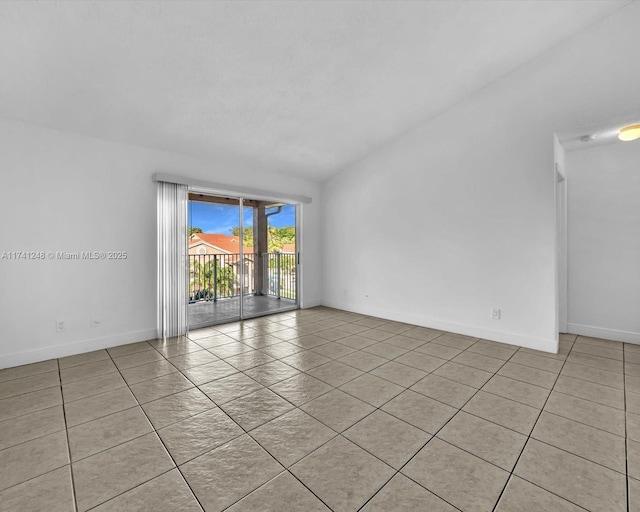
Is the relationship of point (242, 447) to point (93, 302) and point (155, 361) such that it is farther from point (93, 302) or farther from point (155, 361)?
point (93, 302)

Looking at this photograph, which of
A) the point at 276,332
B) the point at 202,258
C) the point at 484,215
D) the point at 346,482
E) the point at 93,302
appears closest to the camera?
the point at 346,482

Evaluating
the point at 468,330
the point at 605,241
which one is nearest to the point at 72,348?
the point at 468,330

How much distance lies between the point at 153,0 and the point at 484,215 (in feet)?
12.8

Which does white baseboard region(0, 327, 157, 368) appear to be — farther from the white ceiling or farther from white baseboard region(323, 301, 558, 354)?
white baseboard region(323, 301, 558, 354)

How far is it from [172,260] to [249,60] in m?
2.56

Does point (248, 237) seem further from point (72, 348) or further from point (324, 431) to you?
point (324, 431)

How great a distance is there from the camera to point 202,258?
19.1 feet

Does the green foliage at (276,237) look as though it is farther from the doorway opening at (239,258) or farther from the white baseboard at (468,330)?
the white baseboard at (468,330)

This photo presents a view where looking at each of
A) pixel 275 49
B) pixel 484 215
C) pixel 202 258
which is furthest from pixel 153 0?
pixel 202 258

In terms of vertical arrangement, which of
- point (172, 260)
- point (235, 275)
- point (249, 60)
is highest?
point (249, 60)

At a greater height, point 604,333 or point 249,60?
point 249,60

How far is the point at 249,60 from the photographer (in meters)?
2.78

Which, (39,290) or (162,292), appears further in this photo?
(162,292)

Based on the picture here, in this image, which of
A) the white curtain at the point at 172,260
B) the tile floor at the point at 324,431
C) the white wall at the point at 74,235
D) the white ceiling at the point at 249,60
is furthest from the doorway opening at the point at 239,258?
the tile floor at the point at 324,431
